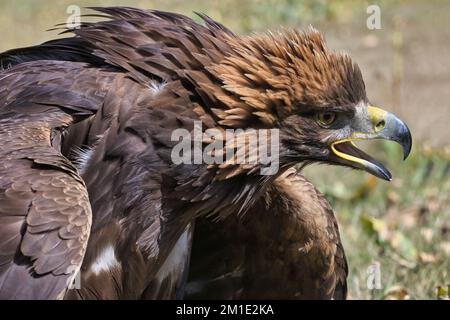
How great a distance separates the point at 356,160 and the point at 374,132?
0.51 ft

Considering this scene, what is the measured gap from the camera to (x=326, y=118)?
4.83 meters

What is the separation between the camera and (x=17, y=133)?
4465mm

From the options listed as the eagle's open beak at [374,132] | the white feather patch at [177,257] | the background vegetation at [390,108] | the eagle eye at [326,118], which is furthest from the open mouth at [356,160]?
the background vegetation at [390,108]

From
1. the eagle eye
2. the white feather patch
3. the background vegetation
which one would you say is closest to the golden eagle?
the eagle eye

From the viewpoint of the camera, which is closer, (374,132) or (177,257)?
(374,132)

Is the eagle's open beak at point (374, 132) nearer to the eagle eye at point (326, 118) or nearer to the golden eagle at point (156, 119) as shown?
the golden eagle at point (156, 119)

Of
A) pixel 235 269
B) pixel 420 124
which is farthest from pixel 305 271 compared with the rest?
pixel 420 124

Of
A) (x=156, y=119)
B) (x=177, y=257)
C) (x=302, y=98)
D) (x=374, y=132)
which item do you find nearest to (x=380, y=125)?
(x=374, y=132)

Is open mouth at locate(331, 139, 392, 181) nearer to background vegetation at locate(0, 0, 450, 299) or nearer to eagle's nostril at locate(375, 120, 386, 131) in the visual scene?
eagle's nostril at locate(375, 120, 386, 131)

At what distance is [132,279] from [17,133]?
85 cm

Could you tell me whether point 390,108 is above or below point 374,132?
below

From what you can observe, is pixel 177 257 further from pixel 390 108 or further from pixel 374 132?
pixel 390 108
